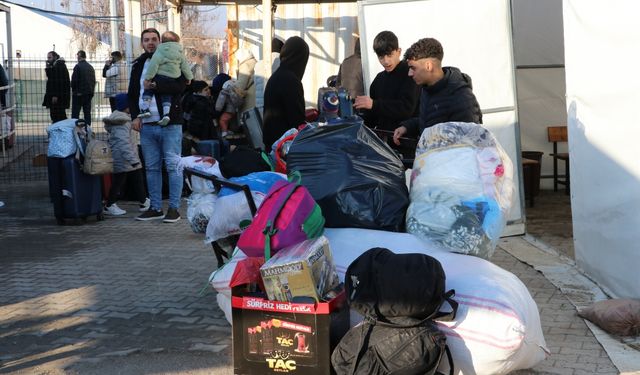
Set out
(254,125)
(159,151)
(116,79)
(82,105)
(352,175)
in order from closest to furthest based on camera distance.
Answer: (352,175)
(159,151)
(254,125)
(116,79)
(82,105)

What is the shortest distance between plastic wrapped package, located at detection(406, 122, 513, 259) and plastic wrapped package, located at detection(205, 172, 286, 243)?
3.07 feet

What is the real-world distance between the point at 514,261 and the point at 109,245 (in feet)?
13.0

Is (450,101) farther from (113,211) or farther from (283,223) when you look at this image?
(113,211)

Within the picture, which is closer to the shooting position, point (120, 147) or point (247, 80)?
point (120, 147)

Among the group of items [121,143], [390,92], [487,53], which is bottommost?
[121,143]

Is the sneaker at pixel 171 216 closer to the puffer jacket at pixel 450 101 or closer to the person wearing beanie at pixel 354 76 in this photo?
the person wearing beanie at pixel 354 76

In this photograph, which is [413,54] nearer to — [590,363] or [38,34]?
[590,363]

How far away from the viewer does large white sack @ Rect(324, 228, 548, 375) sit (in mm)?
3908

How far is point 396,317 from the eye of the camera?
149 inches

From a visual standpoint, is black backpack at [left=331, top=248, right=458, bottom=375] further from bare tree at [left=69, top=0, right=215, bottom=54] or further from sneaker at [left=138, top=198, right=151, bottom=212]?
bare tree at [left=69, top=0, right=215, bottom=54]

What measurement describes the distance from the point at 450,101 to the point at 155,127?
4345mm

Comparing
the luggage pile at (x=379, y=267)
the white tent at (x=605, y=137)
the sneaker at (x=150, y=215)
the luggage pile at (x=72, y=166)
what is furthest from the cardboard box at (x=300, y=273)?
the sneaker at (x=150, y=215)

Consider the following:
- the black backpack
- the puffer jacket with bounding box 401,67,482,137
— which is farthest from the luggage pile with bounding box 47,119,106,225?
the black backpack

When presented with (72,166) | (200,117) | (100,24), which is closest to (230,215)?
(72,166)
